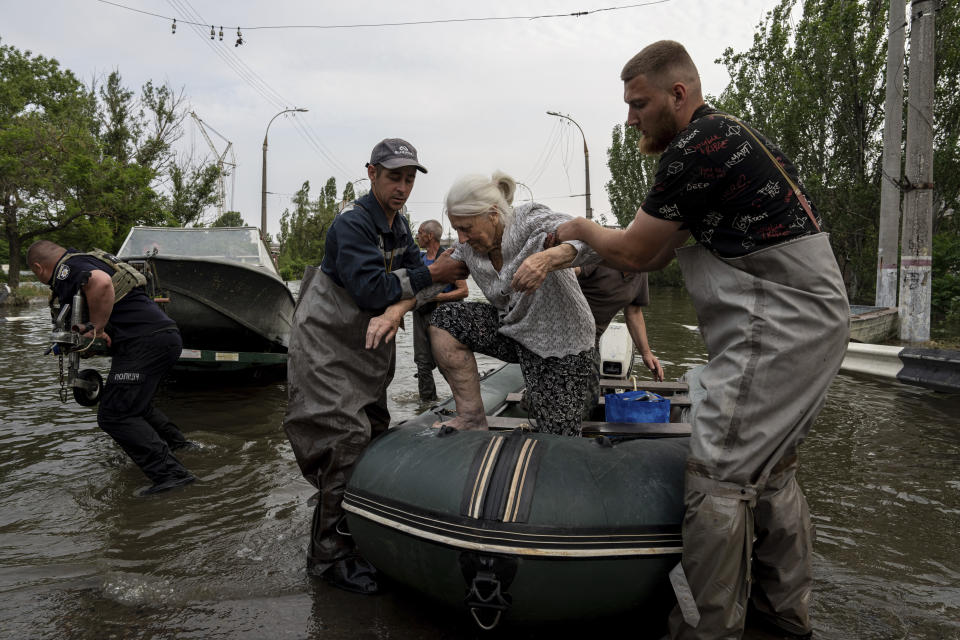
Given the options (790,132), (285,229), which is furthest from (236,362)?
(285,229)

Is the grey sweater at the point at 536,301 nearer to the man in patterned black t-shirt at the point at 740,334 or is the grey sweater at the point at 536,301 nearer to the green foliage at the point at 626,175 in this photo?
the man in patterned black t-shirt at the point at 740,334

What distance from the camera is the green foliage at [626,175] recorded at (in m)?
39.4

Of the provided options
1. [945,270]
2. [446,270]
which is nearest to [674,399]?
[446,270]

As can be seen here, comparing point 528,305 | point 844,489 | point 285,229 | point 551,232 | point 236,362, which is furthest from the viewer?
point 285,229

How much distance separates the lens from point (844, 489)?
4.16m

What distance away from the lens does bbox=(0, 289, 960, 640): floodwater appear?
2.58 m

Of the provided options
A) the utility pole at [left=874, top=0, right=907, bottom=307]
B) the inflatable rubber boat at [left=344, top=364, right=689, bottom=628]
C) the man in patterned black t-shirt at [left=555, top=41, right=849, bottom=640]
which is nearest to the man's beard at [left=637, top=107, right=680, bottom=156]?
the man in patterned black t-shirt at [left=555, top=41, right=849, bottom=640]

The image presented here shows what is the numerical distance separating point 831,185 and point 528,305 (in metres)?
20.7

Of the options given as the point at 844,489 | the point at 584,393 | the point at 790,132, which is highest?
the point at 790,132

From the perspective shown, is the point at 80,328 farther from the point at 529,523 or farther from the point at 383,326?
the point at 529,523

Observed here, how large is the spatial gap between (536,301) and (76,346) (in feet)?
11.7

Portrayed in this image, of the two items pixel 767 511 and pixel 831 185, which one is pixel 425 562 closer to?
pixel 767 511

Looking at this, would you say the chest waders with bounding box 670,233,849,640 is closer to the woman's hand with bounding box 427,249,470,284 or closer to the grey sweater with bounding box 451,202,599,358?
the grey sweater with bounding box 451,202,599,358

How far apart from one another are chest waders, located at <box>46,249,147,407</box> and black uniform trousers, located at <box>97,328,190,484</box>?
0.27 m
